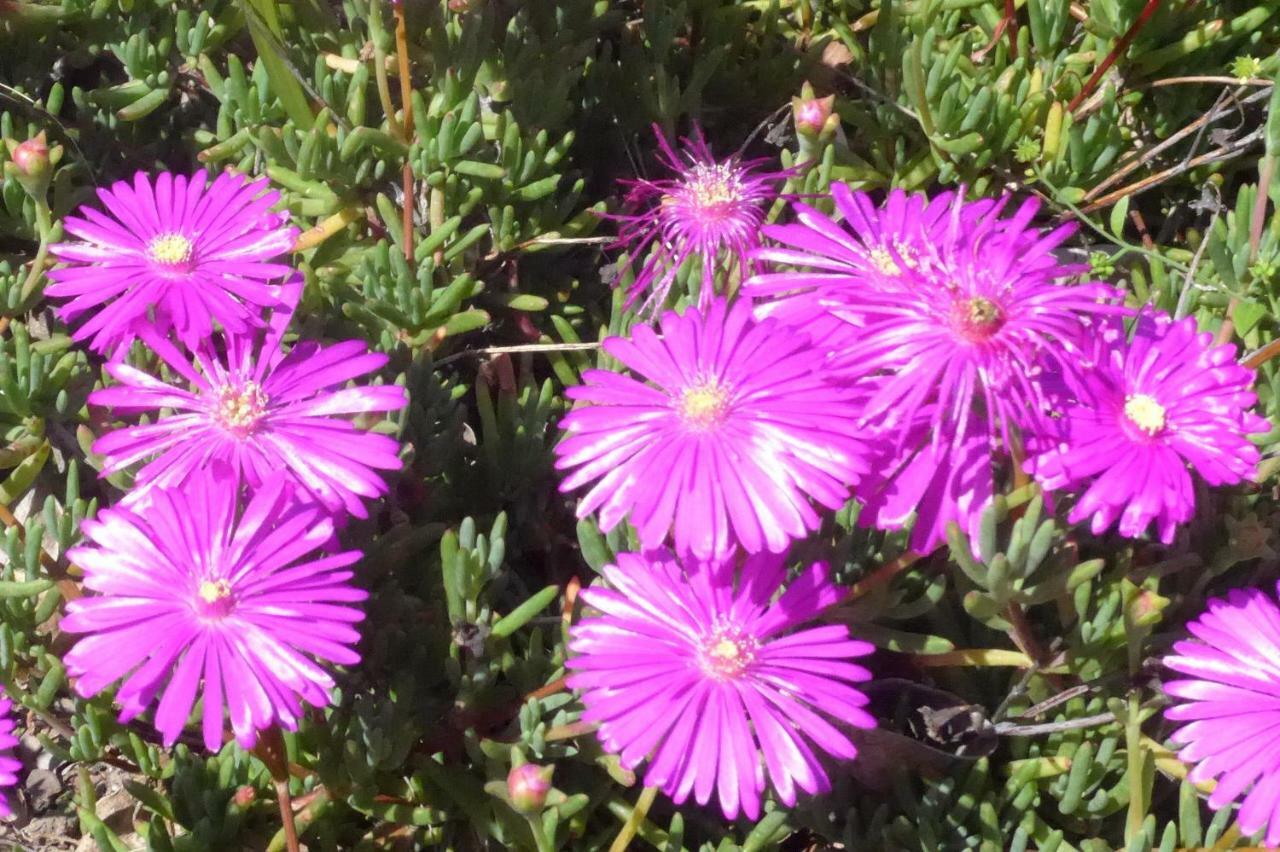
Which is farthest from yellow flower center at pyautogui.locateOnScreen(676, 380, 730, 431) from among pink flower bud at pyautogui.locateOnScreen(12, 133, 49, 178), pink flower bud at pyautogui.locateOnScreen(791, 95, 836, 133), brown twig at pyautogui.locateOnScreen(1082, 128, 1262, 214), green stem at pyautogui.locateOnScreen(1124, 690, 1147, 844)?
brown twig at pyautogui.locateOnScreen(1082, 128, 1262, 214)

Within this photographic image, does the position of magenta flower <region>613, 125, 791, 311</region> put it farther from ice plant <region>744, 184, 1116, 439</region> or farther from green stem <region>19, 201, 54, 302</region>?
green stem <region>19, 201, 54, 302</region>

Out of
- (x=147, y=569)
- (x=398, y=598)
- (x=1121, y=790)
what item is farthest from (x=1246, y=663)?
(x=147, y=569)

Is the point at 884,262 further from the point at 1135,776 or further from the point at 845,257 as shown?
the point at 1135,776

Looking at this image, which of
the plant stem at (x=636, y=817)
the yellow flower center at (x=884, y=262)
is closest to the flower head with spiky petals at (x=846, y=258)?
the yellow flower center at (x=884, y=262)

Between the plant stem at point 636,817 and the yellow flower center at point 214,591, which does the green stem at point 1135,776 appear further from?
the yellow flower center at point 214,591

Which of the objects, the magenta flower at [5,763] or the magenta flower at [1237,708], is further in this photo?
the magenta flower at [5,763]

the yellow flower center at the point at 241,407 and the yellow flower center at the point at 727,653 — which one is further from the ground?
the yellow flower center at the point at 241,407

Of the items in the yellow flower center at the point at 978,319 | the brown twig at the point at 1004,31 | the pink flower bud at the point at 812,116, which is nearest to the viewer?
the yellow flower center at the point at 978,319
